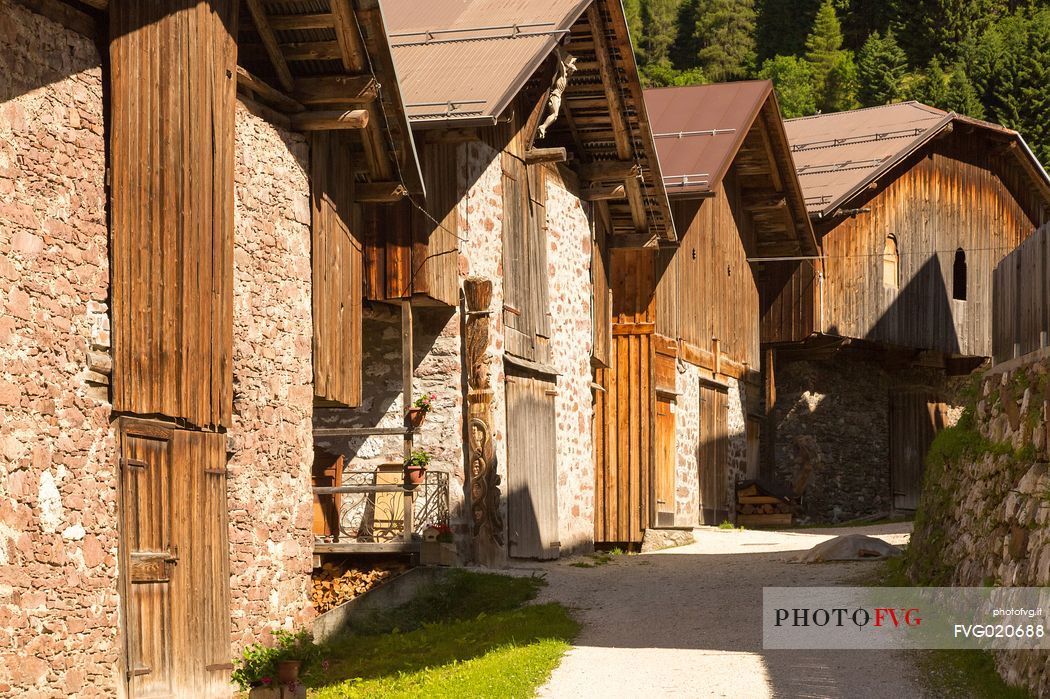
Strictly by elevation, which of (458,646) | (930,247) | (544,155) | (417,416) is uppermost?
(930,247)

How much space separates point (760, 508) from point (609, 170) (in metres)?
9.12

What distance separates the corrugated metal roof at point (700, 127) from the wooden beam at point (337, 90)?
10.2 meters

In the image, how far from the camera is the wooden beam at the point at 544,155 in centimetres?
1734

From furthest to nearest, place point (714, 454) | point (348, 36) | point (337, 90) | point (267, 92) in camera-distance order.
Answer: point (714, 454) < point (337, 90) < point (348, 36) < point (267, 92)

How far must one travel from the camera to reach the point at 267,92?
11.6 meters

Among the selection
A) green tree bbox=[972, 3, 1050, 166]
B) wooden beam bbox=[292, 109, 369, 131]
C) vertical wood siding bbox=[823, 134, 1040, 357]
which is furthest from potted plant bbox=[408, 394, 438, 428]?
green tree bbox=[972, 3, 1050, 166]

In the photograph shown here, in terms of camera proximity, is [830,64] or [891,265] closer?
[891,265]

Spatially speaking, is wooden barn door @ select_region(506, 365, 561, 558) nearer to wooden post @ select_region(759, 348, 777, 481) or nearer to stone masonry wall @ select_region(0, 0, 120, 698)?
stone masonry wall @ select_region(0, 0, 120, 698)

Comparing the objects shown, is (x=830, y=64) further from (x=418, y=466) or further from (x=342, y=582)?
(x=342, y=582)

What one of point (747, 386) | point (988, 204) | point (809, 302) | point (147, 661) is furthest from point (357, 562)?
point (988, 204)

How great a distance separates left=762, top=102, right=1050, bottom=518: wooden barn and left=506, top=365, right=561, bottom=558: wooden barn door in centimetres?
1128

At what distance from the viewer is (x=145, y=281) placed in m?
9.30

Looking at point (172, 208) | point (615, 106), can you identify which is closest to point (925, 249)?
point (615, 106)

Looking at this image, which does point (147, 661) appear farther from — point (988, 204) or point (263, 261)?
point (988, 204)
